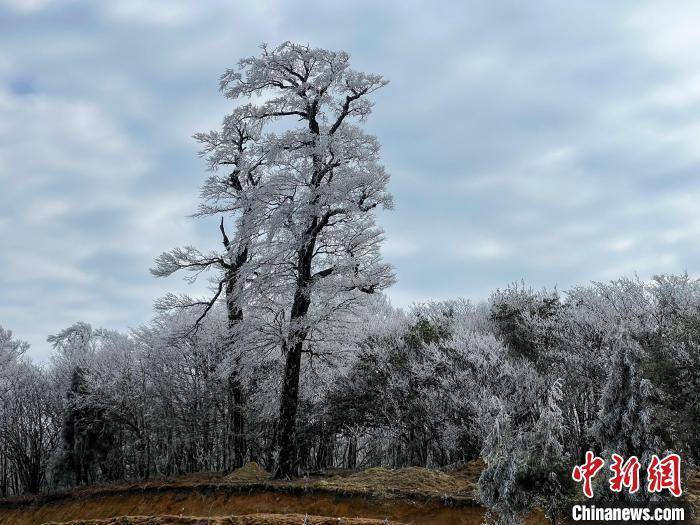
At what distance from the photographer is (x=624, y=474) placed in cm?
919

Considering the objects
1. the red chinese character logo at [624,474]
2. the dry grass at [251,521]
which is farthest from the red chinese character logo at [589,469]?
the dry grass at [251,521]

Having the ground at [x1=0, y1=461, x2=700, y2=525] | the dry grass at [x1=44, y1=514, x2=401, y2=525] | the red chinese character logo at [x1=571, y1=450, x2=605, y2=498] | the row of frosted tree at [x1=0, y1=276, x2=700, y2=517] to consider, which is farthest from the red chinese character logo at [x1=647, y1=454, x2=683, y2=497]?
the row of frosted tree at [x1=0, y1=276, x2=700, y2=517]

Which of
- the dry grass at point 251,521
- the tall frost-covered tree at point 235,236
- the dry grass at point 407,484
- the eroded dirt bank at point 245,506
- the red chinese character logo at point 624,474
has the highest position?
the tall frost-covered tree at point 235,236

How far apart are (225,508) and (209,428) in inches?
314

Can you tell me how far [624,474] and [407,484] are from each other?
6.44 metres

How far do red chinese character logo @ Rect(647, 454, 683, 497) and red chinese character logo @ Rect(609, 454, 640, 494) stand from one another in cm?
18

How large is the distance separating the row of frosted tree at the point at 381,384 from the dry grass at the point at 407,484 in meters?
2.93

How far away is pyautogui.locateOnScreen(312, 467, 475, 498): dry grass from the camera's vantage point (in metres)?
13.9

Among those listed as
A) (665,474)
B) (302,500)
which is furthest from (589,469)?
(302,500)

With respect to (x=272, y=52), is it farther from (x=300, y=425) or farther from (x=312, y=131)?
(x=300, y=425)

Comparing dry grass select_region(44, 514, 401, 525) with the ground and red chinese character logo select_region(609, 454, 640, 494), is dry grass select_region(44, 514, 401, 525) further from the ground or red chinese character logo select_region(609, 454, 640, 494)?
red chinese character logo select_region(609, 454, 640, 494)

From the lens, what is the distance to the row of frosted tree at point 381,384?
62.5 feet

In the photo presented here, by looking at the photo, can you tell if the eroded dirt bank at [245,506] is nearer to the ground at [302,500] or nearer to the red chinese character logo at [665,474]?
the ground at [302,500]

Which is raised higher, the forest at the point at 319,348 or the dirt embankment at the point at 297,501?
the forest at the point at 319,348
